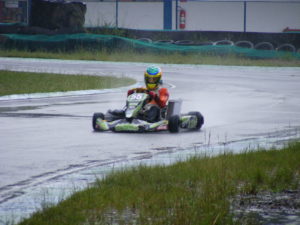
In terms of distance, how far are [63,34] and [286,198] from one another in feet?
101

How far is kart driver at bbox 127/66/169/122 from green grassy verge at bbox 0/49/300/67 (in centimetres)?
2135

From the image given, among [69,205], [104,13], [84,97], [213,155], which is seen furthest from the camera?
[104,13]

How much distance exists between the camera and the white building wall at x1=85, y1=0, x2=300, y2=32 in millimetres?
49594

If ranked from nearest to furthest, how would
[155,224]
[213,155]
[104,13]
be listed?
[155,224] < [213,155] < [104,13]

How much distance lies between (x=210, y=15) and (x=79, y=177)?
4362 centimetres

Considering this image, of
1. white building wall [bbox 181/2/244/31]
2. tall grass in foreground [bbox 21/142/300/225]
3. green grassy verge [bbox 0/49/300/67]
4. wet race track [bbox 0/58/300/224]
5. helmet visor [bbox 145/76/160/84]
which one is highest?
white building wall [bbox 181/2/244/31]

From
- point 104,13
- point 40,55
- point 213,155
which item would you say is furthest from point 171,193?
point 104,13

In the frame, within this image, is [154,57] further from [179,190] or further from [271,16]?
[179,190]

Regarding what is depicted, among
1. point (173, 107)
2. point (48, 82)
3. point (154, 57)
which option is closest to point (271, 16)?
point (154, 57)

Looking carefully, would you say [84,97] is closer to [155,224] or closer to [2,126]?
[2,126]

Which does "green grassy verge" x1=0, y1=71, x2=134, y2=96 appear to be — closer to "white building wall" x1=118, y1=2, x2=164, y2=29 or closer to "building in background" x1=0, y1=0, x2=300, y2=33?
"building in background" x1=0, y1=0, x2=300, y2=33

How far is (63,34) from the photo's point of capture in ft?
123

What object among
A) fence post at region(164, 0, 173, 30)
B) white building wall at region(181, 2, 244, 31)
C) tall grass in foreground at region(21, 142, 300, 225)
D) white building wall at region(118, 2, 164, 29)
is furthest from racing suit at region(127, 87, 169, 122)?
white building wall at region(118, 2, 164, 29)

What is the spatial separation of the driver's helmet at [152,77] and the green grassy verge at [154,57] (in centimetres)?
2134
